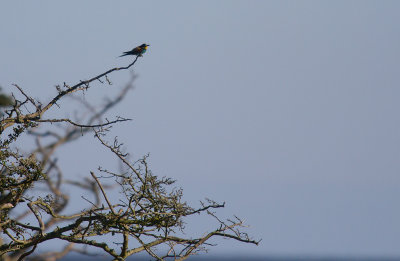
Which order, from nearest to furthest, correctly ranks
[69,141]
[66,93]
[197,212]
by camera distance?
1. [197,212]
2. [66,93]
3. [69,141]

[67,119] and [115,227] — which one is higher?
[67,119]

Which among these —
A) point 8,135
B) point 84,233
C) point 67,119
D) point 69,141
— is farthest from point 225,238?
point 69,141

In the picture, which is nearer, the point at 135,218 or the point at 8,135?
the point at 135,218

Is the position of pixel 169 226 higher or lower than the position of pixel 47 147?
lower

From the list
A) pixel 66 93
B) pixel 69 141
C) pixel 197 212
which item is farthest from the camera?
pixel 69 141

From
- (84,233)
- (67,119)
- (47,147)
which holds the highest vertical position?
(47,147)

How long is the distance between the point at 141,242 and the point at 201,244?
0.64 metres

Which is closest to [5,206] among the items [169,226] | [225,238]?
[169,226]

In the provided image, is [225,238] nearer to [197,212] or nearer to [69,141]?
[197,212]

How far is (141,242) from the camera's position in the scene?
8.81 meters

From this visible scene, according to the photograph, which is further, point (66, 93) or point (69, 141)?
point (69, 141)

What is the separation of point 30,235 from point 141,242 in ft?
4.15

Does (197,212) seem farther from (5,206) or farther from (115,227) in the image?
(5,206)

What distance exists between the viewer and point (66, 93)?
360 inches
